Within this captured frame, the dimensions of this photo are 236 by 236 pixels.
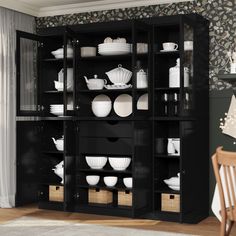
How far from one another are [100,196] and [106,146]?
1.92ft

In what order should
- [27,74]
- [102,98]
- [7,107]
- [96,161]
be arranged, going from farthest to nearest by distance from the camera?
[7,107] → [27,74] → [102,98] → [96,161]

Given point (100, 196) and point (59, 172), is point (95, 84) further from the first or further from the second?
point (100, 196)

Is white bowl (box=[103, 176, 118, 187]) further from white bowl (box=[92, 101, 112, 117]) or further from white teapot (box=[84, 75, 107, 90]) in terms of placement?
white teapot (box=[84, 75, 107, 90])

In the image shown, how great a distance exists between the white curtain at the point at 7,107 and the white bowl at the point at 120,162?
139 centimetres

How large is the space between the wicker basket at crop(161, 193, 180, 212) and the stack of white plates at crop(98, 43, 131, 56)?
164 cm

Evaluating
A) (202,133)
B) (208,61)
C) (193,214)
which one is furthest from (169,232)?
(208,61)

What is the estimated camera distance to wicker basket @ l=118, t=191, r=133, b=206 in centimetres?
573

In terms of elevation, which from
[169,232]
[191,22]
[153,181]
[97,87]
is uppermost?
[191,22]

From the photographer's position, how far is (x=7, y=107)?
6297 millimetres

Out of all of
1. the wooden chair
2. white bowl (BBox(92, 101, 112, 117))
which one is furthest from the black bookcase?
the wooden chair

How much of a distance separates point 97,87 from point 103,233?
5.79 feet

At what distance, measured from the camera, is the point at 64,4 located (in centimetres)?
659

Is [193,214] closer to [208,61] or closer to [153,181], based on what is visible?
[153,181]

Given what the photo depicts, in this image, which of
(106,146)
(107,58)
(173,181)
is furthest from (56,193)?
(107,58)
